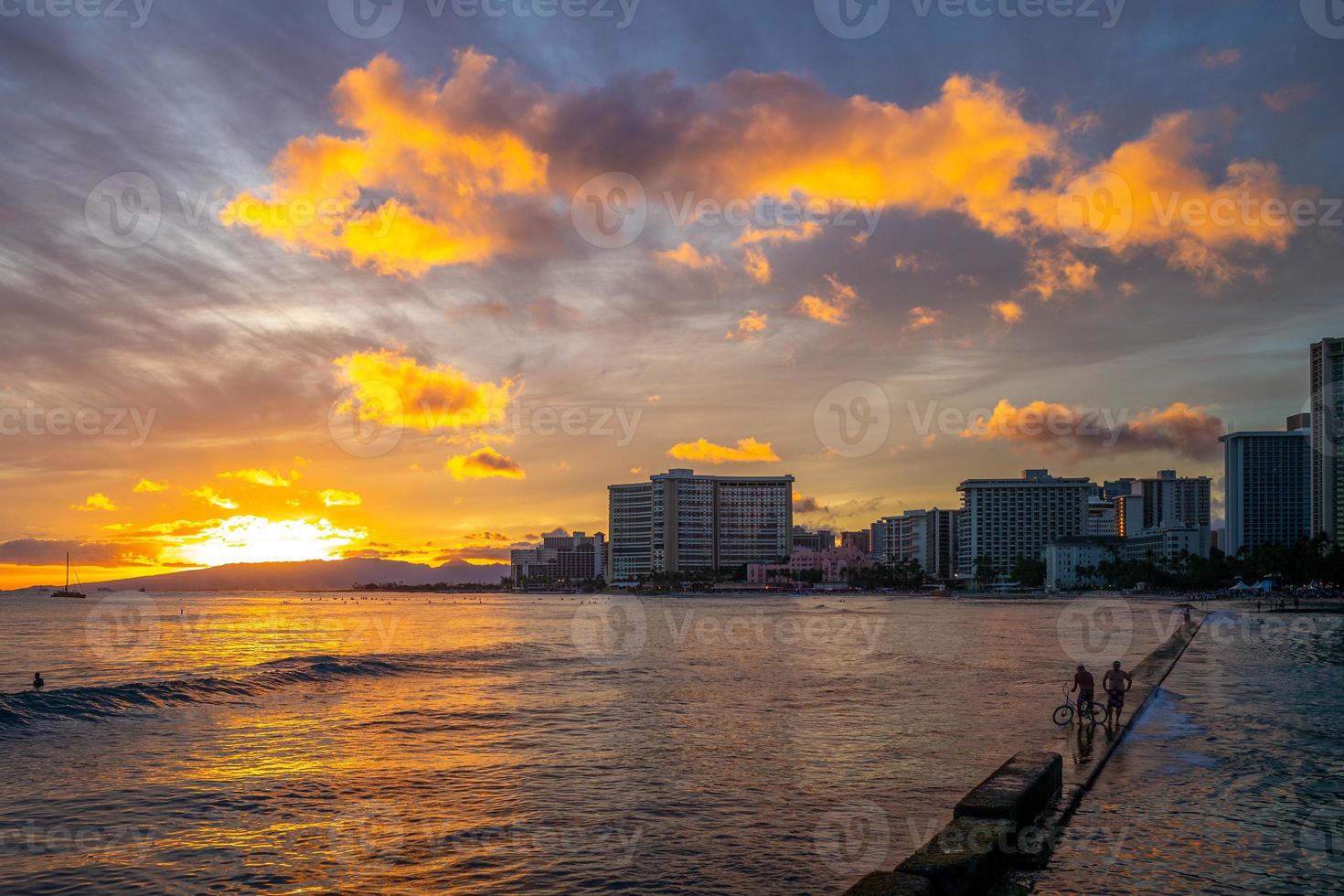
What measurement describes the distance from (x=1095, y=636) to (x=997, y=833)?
6725cm

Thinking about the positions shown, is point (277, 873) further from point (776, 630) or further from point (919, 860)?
point (776, 630)

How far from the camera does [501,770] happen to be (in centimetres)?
2183

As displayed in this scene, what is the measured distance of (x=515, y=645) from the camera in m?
67.9

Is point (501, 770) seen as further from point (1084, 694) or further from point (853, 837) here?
point (1084, 694)

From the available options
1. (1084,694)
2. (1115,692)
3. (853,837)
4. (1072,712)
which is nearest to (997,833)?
(853,837)

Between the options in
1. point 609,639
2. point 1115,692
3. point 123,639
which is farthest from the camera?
point 123,639

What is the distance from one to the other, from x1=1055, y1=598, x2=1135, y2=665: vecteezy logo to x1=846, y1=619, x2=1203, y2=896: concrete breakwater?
35.0m

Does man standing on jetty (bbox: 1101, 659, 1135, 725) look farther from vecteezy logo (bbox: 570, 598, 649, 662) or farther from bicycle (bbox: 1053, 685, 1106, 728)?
vecteezy logo (bbox: 570, 598, 649, 662)

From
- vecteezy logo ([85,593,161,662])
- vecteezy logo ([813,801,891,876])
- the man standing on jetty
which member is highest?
the man standing on jetty

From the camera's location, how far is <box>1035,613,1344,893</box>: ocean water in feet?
42.3

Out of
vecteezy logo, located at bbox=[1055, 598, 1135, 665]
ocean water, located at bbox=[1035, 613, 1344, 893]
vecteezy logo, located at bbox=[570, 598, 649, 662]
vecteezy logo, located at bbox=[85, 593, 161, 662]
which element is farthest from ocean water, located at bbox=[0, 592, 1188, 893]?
vecteezy logo, located at bbox=[85, 593, 161, 662]

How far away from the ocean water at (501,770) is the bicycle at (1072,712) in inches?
26.3

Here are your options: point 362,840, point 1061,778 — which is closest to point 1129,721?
point 1061,778

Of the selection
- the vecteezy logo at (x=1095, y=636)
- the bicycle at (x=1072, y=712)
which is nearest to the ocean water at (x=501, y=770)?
the bicycle at (x=1072, y=712)
